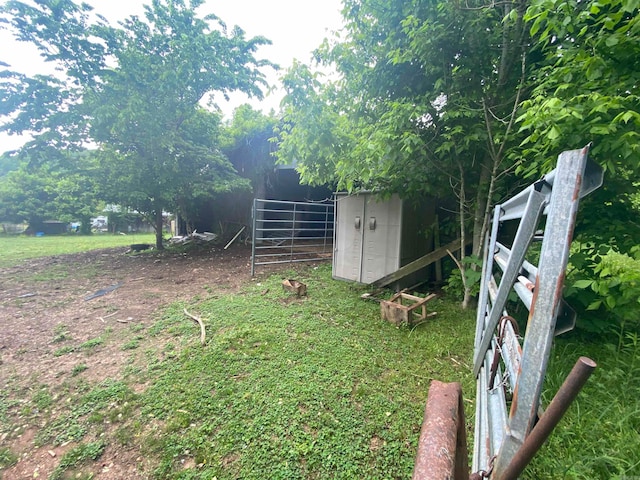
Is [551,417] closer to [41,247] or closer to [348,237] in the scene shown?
[348,237]

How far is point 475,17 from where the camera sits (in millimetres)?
2562

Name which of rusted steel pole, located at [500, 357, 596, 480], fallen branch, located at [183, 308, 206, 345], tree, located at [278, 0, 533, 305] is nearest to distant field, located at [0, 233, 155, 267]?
fallen branch, located at [183, 308, 206, 345]

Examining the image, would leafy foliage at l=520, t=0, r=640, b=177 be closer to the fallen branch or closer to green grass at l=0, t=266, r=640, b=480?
green grass at l=0, t=266, r=640, b=480

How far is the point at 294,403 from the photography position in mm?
1848

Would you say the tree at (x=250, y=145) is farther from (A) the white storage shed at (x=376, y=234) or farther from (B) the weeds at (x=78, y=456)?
(B) the weeds at (x=78, y=456)

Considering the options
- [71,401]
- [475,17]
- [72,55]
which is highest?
[72,55]

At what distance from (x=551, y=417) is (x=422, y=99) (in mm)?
3067

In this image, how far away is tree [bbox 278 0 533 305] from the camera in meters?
2.58

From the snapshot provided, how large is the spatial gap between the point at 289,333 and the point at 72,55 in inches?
333

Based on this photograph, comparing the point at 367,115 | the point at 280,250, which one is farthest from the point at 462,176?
the point at 280,250

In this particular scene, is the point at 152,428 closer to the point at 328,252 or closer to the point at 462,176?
the point at 462,176

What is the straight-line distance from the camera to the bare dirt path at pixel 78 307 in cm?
167

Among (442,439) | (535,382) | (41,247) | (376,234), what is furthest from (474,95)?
(41,247)

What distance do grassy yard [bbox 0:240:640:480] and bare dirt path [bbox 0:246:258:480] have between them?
9 centimetres
